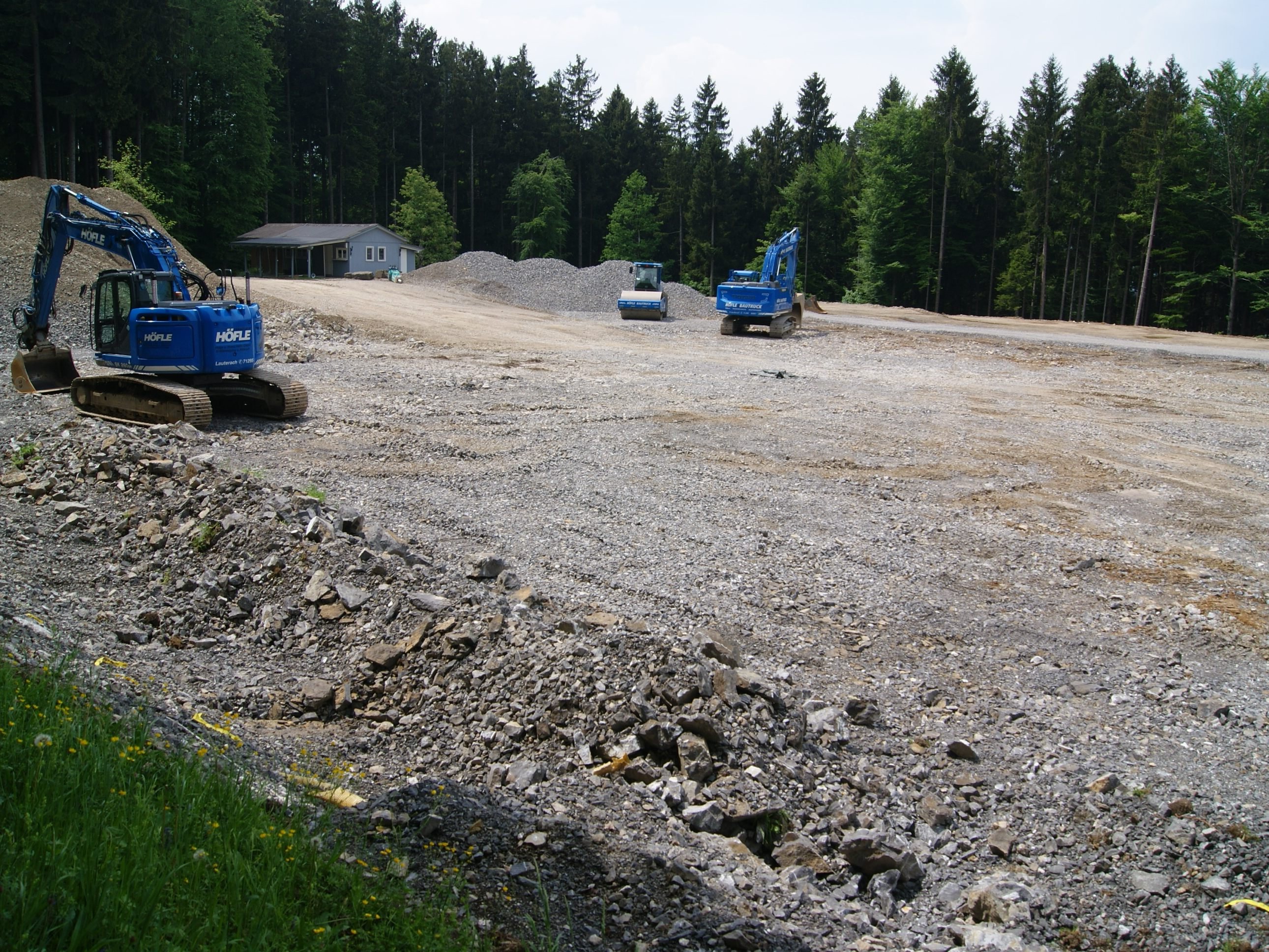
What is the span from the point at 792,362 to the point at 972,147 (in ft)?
136

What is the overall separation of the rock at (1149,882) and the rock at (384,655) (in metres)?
4.75

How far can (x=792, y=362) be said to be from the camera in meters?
25.5

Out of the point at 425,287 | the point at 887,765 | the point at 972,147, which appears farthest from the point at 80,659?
the point at 972,147

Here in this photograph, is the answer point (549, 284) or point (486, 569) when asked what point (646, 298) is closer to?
point (549, 284)

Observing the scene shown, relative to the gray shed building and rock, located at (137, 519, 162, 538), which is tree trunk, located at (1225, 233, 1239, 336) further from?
rock, located at (137, 519, 162, 538)

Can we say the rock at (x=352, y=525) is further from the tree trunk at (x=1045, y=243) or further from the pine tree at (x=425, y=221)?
the pine tree at (x=425, y=221)

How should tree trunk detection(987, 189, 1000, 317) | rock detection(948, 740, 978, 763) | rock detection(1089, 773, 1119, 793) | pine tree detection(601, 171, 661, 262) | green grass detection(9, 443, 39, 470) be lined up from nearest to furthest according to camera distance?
1. rock detection(1089, 773, 1119, 793)
2. rock detection(948, 740, 978, 763)
3. green grass detection(9, 443, 39, 470)
4. tree trunk detection(987, 189, 1000, 317)
5. pine tree detection(601, 171, 661, 262)

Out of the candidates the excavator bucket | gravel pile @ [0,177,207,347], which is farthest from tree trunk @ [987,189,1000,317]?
the excavator bucket

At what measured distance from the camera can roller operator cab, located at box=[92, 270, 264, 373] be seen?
14.3 meters

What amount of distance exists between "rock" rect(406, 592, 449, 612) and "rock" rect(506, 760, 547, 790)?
1.97 m

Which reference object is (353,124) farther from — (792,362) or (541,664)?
(541,664)

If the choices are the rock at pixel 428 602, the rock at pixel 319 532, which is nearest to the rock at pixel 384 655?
the rock at pixel 428 602

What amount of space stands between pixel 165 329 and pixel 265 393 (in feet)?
5.80

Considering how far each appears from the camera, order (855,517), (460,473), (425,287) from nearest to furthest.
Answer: (855,517)
(460,473)
(425,287)
